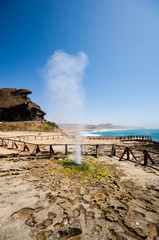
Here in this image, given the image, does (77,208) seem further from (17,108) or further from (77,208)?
(17,108)

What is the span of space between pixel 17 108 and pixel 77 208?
73.2 meters

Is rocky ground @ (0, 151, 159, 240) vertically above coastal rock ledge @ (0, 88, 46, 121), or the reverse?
coastal rock ledge @ (0, 88, 46, 121)

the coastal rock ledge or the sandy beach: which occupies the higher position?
the coastal rock ledge

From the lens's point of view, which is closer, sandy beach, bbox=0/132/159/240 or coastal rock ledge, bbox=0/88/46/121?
sandy beach, bbox=0/132/159/240

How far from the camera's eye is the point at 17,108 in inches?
2591

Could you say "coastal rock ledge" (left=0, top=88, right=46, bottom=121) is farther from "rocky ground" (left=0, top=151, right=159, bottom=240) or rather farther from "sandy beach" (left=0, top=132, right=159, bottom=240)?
"sandy beach" (left=0, top=132, right=159, bottom=240)

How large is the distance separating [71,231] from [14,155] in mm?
10809

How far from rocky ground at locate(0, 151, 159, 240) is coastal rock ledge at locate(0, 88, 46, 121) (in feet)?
225

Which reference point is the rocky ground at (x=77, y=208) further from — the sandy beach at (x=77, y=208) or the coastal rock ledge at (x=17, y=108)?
the coastal rock ledge at (x=17, y=108)

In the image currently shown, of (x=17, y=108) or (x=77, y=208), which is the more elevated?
(x=17, y=108)

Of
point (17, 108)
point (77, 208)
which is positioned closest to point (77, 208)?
point (77, 208)

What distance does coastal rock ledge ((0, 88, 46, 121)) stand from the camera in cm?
6357

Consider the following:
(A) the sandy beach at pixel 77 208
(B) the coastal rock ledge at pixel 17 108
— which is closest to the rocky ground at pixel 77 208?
(A) the sandy beach at pixel 77 208

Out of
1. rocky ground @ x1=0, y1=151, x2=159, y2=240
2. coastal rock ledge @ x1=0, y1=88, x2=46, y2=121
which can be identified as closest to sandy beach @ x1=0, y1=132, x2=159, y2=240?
rocky ground @ x1=0, y1=151, x2=159, y2=240
